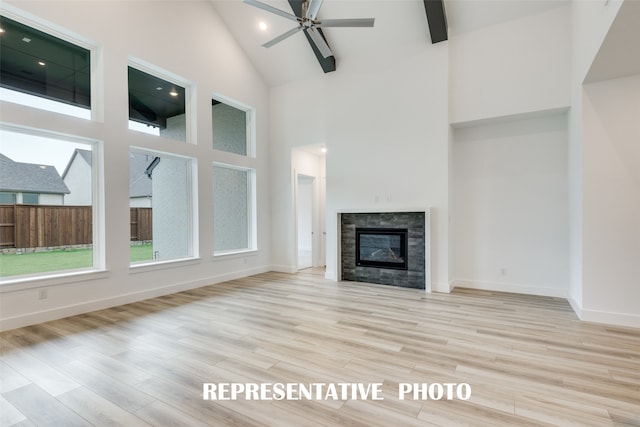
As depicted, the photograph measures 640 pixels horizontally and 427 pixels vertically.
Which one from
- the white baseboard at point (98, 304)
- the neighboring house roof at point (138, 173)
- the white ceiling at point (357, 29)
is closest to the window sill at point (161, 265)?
the white baseboard at point (98, 304)

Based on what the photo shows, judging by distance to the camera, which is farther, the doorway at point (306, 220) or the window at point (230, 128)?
the doorway at point (306, 220)

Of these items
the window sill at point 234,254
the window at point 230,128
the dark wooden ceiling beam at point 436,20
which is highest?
the dark wooden ceiling beam at point 436,20

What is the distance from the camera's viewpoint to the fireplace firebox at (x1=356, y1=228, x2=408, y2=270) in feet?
17.4

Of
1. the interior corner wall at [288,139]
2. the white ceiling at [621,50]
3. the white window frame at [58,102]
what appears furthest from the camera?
the interior corner wall at [288,139]

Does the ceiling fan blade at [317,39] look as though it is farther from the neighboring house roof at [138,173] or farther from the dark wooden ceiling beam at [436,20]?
the neighboring house roof at [138,173]

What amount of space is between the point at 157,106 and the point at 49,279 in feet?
10.1

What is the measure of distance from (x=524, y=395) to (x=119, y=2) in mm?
6480

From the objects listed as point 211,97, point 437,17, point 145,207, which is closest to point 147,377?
point 145,207

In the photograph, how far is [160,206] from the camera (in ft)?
16.7

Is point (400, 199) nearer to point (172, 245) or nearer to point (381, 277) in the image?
point (381, 277)

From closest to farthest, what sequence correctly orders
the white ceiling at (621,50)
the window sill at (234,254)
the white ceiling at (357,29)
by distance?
the white ceiling at (621,50)
the white ceiling at (357,29)
the window sill at (234,254)

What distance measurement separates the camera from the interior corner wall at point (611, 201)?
130 inches

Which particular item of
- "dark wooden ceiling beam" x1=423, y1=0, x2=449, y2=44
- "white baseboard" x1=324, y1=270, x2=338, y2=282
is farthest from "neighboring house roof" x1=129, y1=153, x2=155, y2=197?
"dark wooden ceiling beam" x1=423, y1=0, x2=449, y2=44

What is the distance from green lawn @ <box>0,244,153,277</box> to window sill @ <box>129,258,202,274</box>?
0.20 metres
